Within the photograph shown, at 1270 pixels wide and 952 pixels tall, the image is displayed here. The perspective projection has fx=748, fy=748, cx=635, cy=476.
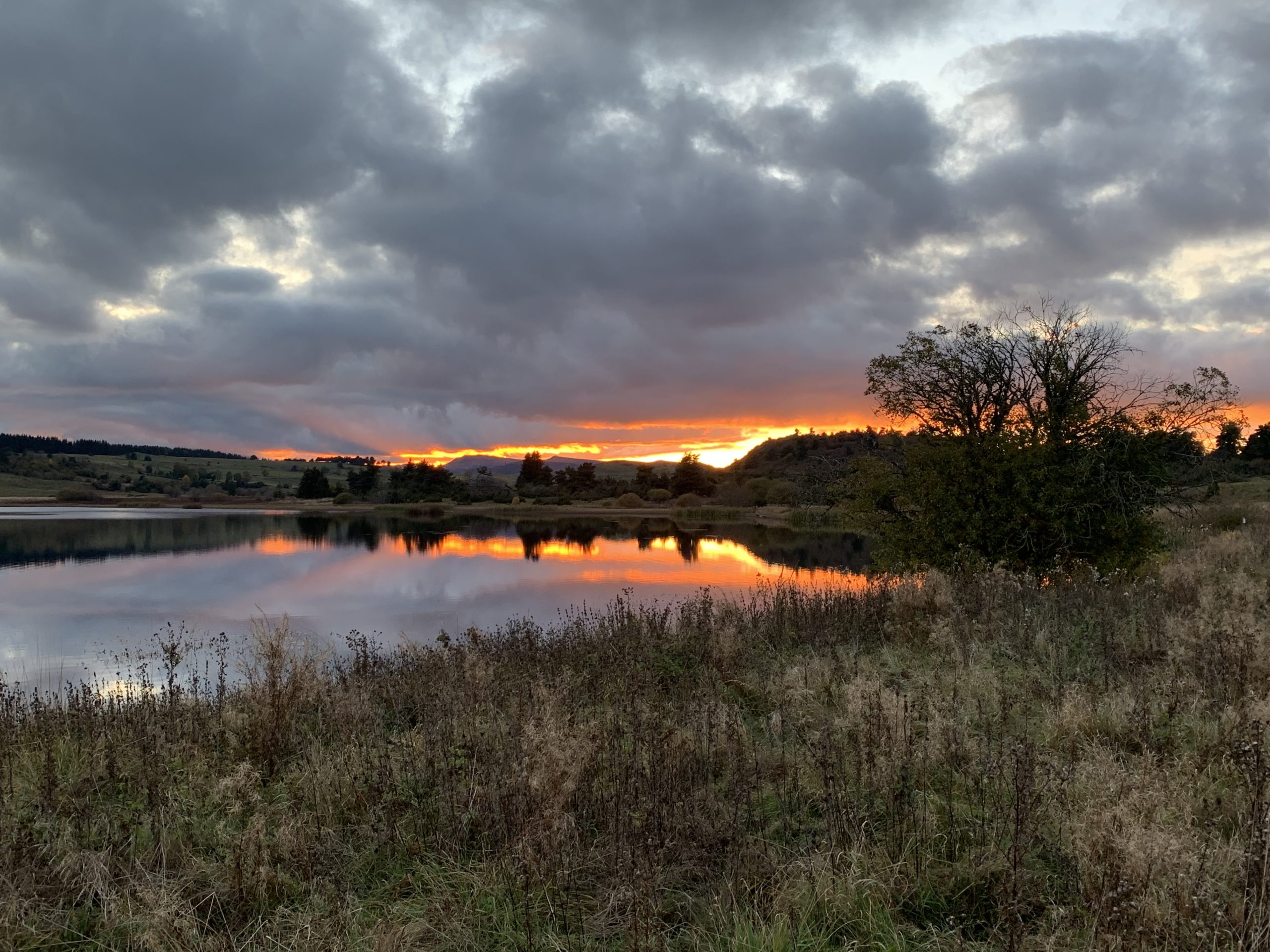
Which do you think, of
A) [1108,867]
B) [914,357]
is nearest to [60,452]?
[914,357]

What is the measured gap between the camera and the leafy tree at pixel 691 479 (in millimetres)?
85500

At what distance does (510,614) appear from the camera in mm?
18516

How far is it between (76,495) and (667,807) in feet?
347

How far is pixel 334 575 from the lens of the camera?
2672cm

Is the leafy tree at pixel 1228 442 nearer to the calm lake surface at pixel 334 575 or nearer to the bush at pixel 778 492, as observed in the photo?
the calm lake surface at pixel 334 575

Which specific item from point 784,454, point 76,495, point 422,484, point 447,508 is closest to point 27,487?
point 76,495

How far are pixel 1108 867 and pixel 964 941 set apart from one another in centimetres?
75

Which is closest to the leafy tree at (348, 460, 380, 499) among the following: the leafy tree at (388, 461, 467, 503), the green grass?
the leafy tree at (388, 461, 467, 503)

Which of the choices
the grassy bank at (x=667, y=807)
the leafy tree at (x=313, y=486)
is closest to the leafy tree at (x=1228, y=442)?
the grassy bank at (x=667, y=807)

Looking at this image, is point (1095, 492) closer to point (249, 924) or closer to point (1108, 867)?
point (1108, 867)

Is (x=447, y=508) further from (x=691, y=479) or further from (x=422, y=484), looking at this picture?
(x=691, y=479)

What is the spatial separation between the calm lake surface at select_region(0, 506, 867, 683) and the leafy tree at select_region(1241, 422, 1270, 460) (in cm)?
3259

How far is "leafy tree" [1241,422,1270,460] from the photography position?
55228mm

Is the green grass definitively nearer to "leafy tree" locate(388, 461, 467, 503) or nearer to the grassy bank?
"leafy tree" locate(388, 461, 467, 503)
